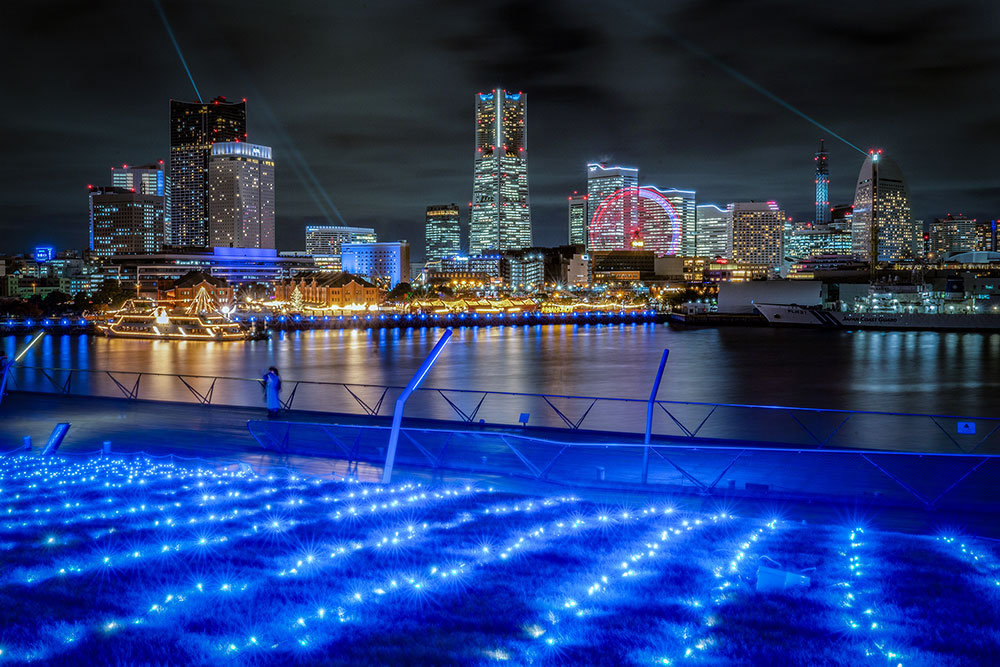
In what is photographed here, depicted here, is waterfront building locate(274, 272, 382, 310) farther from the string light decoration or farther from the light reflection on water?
the string light decoration

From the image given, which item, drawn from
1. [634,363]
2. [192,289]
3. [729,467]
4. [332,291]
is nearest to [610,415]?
[729,467]

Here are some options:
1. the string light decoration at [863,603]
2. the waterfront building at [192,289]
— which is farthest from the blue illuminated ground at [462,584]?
the waterfront building at [192,289]

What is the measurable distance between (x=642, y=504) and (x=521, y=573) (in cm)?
324

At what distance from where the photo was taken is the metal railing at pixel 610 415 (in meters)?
22.2

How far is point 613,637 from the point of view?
6441mm

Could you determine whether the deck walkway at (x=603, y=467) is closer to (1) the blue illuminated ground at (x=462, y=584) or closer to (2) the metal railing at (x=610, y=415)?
(1) the blue illuminated ground at (x=462, y=584)

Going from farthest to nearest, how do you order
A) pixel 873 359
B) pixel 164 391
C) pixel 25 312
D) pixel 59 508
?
pixel 25 312 < pixel 873 359 < pixel 164 391 < pixel 59 508

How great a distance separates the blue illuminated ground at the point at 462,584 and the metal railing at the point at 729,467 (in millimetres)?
1030

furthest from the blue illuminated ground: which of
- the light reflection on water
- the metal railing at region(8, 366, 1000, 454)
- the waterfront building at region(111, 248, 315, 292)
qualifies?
the waterfront building at region(111, 248, 315, 292)

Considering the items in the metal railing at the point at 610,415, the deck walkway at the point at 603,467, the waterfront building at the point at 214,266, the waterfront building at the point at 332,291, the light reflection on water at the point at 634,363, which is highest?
the waterfront building at the point at 214,266

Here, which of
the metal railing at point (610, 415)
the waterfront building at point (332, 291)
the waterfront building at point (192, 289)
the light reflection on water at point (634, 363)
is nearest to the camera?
the metal railing at point (610, 415)

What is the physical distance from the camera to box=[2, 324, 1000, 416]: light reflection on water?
145 feet

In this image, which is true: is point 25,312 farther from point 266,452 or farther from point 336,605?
point 336,605

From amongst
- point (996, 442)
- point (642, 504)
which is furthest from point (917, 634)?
point (996, 442)
